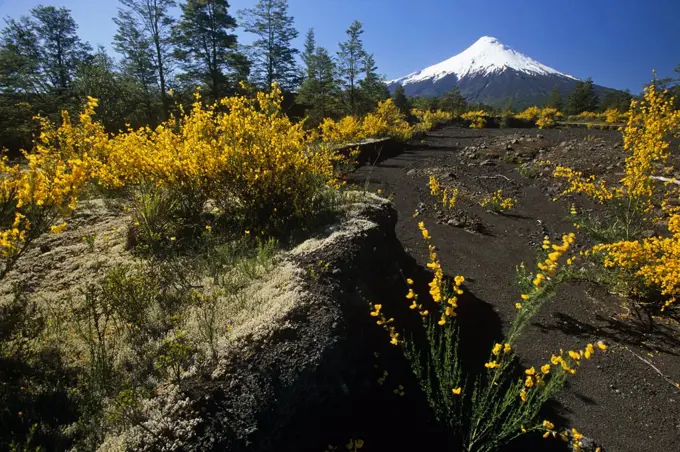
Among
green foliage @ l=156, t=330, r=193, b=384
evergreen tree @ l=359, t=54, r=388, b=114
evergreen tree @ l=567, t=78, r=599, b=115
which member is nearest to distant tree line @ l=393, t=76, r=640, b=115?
evergreen tree @ l=567, t=78, r=599, b=115

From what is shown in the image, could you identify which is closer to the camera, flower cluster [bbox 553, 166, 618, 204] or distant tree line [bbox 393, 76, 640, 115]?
flower cluster [bbox 553, 166, 618, 204]

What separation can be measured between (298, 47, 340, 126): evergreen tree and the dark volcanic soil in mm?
15140

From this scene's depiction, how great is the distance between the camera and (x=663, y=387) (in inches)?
118

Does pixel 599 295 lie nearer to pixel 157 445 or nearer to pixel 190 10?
pixel 157 445

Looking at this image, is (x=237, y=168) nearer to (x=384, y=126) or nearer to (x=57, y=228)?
(x=57, y=228)

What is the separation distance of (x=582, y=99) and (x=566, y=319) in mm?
38043

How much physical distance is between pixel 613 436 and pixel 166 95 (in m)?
22.0

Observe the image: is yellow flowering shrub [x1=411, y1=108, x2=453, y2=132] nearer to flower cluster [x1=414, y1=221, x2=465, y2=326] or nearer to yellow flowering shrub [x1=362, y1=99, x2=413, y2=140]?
yellow flowering shrub [x1=362, y1=99, x2=413, y2=140]

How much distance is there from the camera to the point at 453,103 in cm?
3606

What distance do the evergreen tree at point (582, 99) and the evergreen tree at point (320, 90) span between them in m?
26.1

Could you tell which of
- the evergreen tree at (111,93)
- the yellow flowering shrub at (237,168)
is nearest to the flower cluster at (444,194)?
the yellow flowering shrub at (237,168)

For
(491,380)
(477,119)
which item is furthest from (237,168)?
(477,119)

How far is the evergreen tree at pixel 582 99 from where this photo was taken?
31000 millimetres

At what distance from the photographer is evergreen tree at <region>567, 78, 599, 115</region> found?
102 feet
